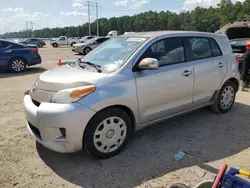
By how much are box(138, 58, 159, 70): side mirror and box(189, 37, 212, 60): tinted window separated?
124 centimetres

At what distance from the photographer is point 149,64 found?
352 cm

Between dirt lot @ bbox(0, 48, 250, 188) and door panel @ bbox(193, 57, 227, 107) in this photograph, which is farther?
door panel @ bbox(193, 57, 227, 107)

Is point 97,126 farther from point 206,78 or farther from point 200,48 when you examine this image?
point 200,48

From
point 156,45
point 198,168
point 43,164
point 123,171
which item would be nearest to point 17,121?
point 43,164

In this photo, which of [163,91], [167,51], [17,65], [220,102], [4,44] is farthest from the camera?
[17,65]

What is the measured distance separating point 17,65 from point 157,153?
920 centimetres

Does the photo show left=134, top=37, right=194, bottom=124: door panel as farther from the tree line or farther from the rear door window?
the tree line

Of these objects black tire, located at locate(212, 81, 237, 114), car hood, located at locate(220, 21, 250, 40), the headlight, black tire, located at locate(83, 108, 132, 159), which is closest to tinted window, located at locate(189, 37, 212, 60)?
black tire, located at locate(212, 81, 237, 114)

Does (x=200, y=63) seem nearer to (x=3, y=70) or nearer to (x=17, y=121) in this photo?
(x=17, y=121)

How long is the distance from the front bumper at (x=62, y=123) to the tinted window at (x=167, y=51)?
1.30 m

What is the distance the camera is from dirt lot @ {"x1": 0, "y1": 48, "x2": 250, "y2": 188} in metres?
3.10

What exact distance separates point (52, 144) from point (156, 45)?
2080mm

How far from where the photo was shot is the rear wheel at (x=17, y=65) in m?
11.0

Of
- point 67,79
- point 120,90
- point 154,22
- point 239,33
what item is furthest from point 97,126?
point 154,22
